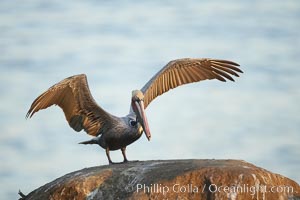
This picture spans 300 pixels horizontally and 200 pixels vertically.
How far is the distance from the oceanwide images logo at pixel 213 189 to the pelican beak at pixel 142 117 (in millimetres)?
1992

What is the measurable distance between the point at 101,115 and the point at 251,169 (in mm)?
4065

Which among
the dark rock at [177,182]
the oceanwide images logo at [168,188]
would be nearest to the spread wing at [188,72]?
the dark rock at [177,182]

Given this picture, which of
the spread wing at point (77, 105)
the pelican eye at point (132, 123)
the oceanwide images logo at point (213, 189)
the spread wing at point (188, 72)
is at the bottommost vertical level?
the oceanwide images logo at point (213, 189)

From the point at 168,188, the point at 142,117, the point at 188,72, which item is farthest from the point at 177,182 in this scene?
the point at 188,72

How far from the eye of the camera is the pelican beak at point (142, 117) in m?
15.8

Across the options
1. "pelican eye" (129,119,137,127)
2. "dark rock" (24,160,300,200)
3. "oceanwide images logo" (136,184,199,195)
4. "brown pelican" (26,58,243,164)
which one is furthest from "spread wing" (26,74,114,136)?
"oceanwide images logo" (136,184,199,195)

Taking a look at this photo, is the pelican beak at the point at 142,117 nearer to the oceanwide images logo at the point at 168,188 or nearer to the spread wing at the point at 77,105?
the spread wing at the point at 77,105

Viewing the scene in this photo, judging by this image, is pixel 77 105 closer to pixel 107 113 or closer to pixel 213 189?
pixel 107 113

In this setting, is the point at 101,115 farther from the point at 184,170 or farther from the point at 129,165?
the point at 184,170

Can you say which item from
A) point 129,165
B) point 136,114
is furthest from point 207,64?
point 129,165

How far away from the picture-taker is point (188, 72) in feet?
59.7

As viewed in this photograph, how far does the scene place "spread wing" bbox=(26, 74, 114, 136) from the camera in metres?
16.3

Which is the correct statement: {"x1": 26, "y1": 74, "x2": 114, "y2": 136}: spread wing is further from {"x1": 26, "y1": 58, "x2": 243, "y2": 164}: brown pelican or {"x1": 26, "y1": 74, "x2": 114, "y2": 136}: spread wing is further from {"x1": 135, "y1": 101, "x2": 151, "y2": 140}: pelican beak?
{"x1": 135, "y1": 101, "x2": 151, "y2": 140}: pelican beak

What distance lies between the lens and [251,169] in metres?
13.6
